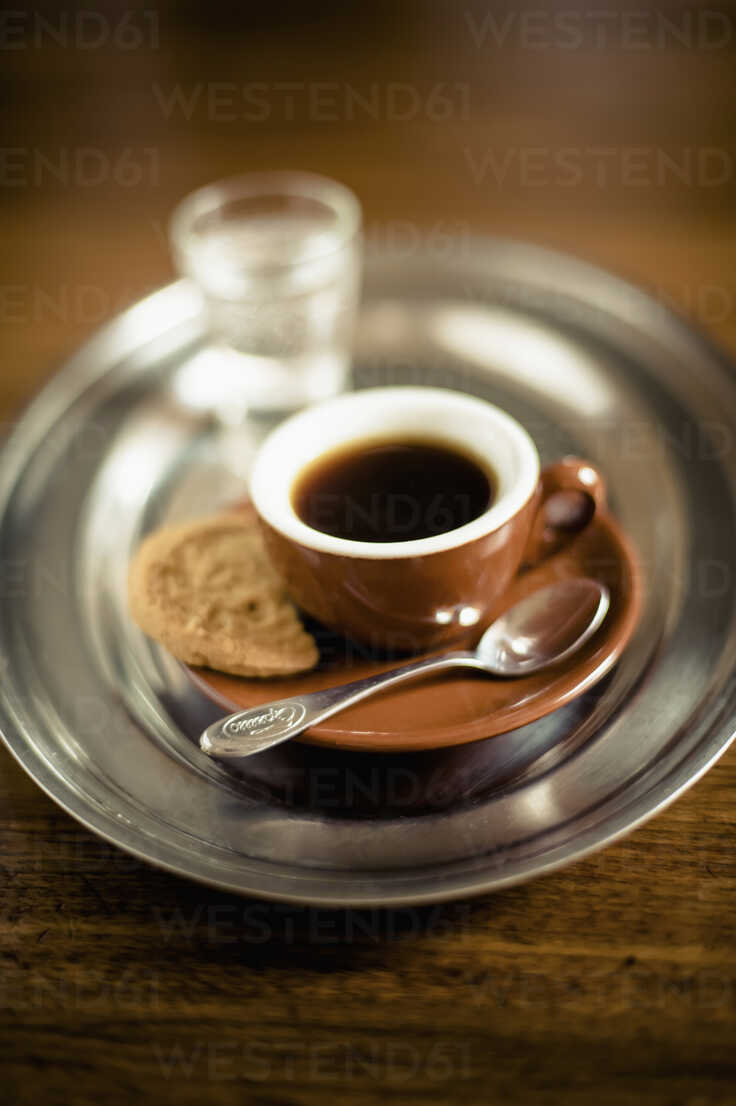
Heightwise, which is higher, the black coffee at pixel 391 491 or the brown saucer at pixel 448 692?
the black coffee at pixel 391 491

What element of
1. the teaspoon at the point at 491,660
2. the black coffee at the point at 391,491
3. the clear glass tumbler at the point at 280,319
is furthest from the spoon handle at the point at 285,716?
→ the clear glass tumbler at the point at 280,319

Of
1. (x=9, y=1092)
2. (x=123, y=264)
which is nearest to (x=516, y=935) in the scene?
(x=9, y=1092)

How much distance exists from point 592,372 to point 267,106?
104cm

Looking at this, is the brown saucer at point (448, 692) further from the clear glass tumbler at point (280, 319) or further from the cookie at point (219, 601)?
the clear glass tumbler at point (280, 319)

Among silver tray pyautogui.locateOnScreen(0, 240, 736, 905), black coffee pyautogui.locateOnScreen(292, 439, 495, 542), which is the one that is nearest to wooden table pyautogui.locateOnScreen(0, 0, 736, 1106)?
silver tray pyautogui.locateOnScreen(0, 240, 736, 905)

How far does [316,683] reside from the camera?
2.28 feet

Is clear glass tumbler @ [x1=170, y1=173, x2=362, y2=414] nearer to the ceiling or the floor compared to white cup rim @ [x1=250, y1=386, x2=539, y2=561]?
nearer to the ceiling

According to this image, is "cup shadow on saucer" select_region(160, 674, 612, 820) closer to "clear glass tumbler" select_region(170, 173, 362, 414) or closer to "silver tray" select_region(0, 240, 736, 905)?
"silver tray" select_region(0, 240, 736, 905)

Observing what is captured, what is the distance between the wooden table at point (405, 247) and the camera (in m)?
0.52

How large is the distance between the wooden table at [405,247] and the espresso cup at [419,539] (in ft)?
0.68

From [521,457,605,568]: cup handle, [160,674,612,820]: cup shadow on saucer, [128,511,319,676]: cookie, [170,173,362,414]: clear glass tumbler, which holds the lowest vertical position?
[160,674,612,820]: cup shadow on saucer

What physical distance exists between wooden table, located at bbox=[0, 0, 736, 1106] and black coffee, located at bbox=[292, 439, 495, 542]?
0.27 metres

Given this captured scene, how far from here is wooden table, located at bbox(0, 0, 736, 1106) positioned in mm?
523

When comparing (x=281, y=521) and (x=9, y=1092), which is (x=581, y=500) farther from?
(x=9, y=1092)
